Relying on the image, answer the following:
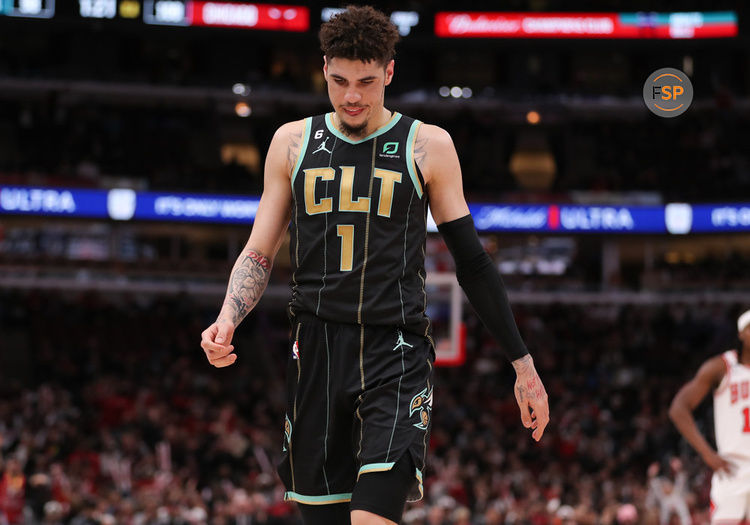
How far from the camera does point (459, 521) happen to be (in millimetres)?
15523

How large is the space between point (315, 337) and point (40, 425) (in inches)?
767

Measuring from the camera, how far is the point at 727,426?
7.32 metres

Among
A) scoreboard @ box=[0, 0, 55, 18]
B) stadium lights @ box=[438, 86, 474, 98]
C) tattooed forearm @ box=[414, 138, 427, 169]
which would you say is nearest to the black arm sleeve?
tattooed forearm @ box=[414, 138, 427, 169]

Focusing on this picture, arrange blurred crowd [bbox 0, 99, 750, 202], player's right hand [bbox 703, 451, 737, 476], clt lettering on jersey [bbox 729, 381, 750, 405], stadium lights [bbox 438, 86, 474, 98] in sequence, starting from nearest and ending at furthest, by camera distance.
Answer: player's right hand [bbox 703, 451, 737, 476] < clt lettering on jersey [bbox 729, 381, 750, 405] < blurred crowd [bbox 0, 99, 750, 202] < stadium lights [bbox 438, 86, 474, 98]

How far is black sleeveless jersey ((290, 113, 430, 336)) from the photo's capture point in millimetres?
3998

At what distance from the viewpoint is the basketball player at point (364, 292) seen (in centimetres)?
397

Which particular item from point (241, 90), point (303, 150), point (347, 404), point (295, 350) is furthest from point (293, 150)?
point (241, 90)

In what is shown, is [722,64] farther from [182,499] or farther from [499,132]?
[182,499]

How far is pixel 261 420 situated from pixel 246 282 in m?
19.9

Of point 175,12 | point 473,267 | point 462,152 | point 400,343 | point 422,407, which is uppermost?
point 175,12

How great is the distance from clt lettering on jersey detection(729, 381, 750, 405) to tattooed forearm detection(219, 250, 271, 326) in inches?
169

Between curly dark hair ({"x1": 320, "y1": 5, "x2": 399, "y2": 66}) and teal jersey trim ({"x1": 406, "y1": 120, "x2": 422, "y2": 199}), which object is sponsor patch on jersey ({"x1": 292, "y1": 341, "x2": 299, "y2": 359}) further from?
curly dark hair ({"x1": 320, "y1": 5, "x2": 399, "y2": 66})

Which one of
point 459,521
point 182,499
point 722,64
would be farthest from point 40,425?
point 722,64

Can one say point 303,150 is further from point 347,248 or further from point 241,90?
point 241,90
